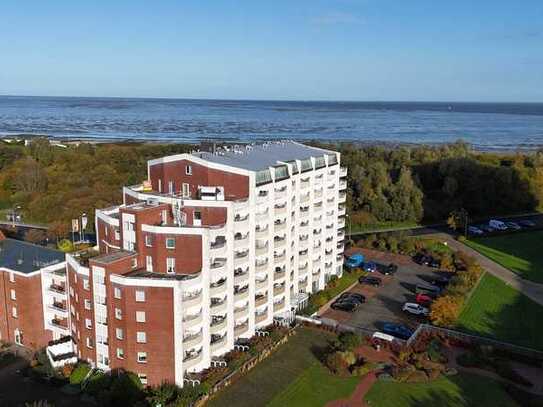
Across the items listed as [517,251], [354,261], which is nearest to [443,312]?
[354,261]

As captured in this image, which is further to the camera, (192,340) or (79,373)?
(79,373)

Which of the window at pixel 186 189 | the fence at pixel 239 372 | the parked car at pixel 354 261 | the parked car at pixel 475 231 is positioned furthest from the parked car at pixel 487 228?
the window at pixel 186 189

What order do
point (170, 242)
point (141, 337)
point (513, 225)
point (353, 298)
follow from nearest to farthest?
point (141, 337) → point (170, 242) → point (353, 298) → point (513, 225)

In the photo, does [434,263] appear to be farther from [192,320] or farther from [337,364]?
[192,320]

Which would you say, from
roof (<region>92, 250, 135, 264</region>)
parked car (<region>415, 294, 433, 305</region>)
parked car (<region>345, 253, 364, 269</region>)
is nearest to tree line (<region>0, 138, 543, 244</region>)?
parked car (<region>345, 253, 364, 269</region>)

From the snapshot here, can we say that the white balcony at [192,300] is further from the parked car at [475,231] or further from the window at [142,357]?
the parked car at [475,231]

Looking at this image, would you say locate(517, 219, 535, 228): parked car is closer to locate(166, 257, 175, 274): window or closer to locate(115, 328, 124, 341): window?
locate(166, 257, 175, 274): window

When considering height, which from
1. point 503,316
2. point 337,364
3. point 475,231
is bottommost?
point 503,316
